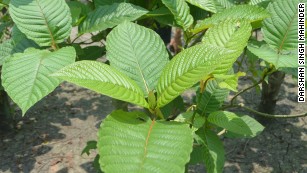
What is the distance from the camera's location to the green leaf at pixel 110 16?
116 centimetres

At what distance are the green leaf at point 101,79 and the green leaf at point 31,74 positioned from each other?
0.48ft

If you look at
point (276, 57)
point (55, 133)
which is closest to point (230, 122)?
point (276, 57)

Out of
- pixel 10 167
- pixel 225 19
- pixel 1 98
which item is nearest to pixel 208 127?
pixel 225 19

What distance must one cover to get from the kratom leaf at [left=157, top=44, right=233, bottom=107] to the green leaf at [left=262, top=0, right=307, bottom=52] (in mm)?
357

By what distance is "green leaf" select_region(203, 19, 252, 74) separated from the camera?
0.93 metres

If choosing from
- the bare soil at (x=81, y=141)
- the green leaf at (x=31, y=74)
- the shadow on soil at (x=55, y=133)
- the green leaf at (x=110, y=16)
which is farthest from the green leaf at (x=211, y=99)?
the shadow on soil at (x=55, y=133)

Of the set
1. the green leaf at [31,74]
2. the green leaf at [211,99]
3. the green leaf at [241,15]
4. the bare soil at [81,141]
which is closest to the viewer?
the green leaf at [31,74]

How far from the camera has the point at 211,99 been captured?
4.37 feet

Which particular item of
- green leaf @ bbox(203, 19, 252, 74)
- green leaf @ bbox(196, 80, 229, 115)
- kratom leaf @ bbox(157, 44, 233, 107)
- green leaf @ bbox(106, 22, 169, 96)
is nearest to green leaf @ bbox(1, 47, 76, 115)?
A: green leaf @ bbox(106, 22, 169, 96)

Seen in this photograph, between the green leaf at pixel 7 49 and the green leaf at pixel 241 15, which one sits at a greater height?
the green leaf at pixel 241 15

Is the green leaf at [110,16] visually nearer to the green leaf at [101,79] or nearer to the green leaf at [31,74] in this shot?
the green leaf at [31,74]

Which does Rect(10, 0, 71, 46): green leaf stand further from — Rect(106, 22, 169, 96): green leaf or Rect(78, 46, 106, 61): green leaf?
Rect(78, 46, 106, 61): green leaf

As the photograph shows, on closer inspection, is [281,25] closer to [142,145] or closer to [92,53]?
[142,145]

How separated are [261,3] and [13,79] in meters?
0.83
